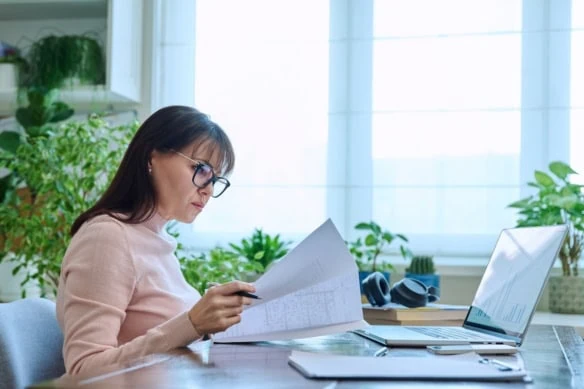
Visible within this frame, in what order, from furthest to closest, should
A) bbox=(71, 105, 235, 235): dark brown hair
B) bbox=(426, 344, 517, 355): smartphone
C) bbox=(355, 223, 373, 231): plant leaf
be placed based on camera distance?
bbox=(355, 223, 373, 231): plant leaf
bbox=(71, 105, 235, 235): dark brown hair
bbox=(426, 344, 517, 355): smartphone

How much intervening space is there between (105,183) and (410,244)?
1103 millimetres

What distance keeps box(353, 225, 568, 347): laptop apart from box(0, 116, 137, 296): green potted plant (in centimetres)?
137

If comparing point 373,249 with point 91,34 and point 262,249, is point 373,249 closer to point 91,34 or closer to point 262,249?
point 262,249

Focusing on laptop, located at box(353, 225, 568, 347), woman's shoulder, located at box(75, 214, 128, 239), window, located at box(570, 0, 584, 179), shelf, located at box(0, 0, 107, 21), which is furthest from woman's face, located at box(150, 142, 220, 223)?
window, located at box(570, 0, 584, 179)

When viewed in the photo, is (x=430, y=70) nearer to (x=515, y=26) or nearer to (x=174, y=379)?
(x=515, y=26)

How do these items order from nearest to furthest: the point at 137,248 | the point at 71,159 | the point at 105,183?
the point at 137,248 → the point at 71,159 → the point at 105,183

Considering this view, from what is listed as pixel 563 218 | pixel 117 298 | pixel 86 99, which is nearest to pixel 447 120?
pixel 563 218

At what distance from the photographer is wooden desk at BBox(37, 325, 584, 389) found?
38.6 inches

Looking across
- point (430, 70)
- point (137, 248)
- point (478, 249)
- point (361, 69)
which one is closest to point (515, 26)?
point (430, 70)

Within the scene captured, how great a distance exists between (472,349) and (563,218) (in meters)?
1.58

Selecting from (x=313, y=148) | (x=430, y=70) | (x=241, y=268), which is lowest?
(x=241, y=268)

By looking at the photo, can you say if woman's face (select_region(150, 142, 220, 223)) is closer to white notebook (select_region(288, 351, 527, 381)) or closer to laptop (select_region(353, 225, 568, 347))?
laptop (select_region(353, 225, 568, 347))

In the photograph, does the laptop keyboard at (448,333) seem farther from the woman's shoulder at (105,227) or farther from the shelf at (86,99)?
the shelf at (86,99)

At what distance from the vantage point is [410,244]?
3109 millimetres
